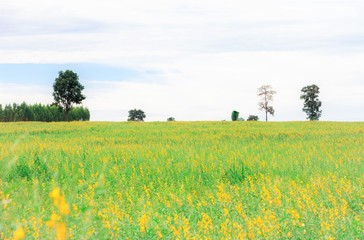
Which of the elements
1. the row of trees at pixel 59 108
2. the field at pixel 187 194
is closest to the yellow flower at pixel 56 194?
the field at pixel 187 194

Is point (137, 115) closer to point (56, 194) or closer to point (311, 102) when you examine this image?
point (311, 102)

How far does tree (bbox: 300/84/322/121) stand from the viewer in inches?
3275

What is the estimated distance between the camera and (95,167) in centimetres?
1402

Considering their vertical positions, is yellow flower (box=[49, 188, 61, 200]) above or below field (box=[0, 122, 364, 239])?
above

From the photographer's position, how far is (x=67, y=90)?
68.6m

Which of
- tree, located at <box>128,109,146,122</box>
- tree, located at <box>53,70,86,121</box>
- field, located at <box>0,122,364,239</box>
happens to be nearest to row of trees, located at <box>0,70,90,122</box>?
tree, located at <box>53,70,86,121</box>

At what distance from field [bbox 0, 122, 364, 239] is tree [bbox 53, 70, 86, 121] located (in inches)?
1991

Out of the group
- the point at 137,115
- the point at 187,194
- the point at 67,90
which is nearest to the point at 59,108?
the point at 67,90

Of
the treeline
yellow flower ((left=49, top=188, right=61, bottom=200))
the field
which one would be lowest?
the field

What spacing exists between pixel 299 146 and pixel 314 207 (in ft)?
35.8

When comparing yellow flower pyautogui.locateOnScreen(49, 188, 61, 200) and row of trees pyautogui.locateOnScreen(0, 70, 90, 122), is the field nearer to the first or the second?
yellow flower pyautogui.locateOnScreen(49, 188, 61, 200)

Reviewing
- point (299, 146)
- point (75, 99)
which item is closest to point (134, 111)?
point (75, 99)

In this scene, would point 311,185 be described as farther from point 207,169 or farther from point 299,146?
point 299,146

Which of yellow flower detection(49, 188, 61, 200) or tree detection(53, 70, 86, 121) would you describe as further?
tree detection(53, 70, 86, 121)
